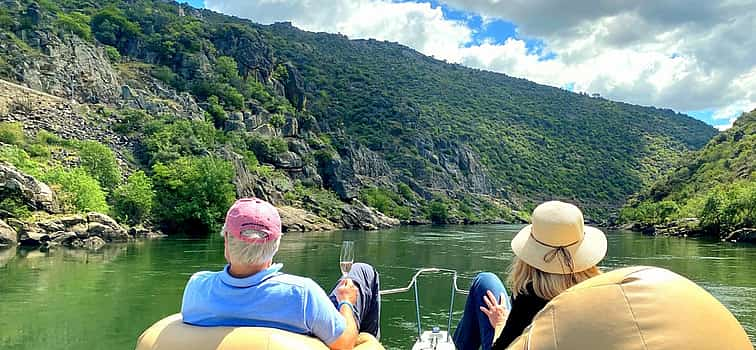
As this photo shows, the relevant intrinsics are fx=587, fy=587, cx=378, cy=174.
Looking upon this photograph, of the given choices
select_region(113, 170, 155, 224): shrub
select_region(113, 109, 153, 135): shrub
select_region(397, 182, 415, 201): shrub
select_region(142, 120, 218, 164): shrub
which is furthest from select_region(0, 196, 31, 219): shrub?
select_region(397, 182, 415, 201): shrub

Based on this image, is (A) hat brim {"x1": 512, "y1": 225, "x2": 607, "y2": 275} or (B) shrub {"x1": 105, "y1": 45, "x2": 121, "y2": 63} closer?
(A) hat brim {"x1": 512, "y1": 225, "x2": 607, "y2": 275}

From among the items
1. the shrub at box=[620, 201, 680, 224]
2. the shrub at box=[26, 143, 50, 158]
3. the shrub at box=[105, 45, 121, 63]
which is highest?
the shrub at box=[105, 45, 121, 63]

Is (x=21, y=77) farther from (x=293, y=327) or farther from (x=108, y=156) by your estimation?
(x=293, y=327)

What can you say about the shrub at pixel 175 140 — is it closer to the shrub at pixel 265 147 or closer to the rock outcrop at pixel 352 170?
the shrub at pixel 265 147

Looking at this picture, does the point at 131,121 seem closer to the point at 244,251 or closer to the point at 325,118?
the point at 325,118

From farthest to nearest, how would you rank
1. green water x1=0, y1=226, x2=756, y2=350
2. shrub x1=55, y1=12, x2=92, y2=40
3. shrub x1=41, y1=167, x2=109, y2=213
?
shrub x1=55, y1=12, x2=92, y2=40 < shrub x1=41, y1=167, x2=109, y2=213 < green water x1=0, y1=226, x2=756, y2=350

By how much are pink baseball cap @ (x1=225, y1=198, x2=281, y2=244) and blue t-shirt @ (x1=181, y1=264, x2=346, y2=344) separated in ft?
0.64

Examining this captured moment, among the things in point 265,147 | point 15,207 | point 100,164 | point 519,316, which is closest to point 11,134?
point 100,164

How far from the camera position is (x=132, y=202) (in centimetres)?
4394

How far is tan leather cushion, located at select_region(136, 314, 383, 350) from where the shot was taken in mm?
2629

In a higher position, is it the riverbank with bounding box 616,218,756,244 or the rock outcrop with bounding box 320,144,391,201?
the rock outcrop with bounding box 320,144,391,201

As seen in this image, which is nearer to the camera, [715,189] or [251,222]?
[251,222]

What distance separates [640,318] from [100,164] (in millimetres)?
51467

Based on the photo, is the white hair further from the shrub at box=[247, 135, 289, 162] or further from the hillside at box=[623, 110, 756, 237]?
the shrub at box=[247, 135, 289, 162]
